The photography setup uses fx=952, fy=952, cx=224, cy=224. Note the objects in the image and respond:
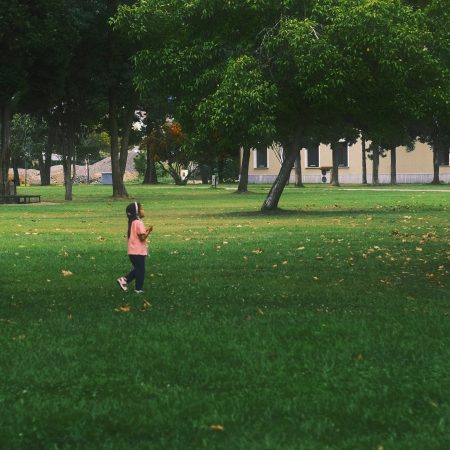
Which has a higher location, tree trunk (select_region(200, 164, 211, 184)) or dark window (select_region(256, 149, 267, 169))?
dark window (select_region(256, 149, 267, 169))

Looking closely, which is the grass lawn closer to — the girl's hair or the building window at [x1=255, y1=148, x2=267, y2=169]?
the girl's hair

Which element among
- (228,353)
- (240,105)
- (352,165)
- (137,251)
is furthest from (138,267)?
(352,165)

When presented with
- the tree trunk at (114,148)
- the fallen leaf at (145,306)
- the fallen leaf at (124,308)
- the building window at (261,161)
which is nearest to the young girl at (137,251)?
the fallen leaf at (145,306)

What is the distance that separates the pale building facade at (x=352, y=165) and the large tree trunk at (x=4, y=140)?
51699mm

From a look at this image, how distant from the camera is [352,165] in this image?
9862cm

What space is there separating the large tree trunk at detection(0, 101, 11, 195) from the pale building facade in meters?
51.7

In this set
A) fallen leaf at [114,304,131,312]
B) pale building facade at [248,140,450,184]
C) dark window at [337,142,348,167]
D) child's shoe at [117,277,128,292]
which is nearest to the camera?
fallen leaf at [114,304,131,312]

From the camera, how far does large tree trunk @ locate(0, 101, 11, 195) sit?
40.1 meters

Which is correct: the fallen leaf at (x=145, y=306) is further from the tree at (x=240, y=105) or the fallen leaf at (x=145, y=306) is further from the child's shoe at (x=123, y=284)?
the tree at (x=240, y=105)

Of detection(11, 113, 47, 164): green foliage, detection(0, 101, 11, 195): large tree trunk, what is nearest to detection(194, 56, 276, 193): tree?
detection(0, 101, 11, 195): large tree trunk

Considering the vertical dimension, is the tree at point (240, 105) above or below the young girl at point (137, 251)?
above

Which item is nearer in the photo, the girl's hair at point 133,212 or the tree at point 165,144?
the girl's hair at point 133,212

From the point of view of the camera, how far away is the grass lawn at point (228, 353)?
16.6ft

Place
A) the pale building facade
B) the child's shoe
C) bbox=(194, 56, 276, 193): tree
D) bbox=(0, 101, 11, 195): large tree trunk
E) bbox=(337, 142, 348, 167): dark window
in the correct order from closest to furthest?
the child's shoe
bbox=(194, 56, 276, 193): tree
bbox=(0, 101, 11, 195): large tree trunk
the pale building facade
bbox=(337, 142, 348, 167): dark window
